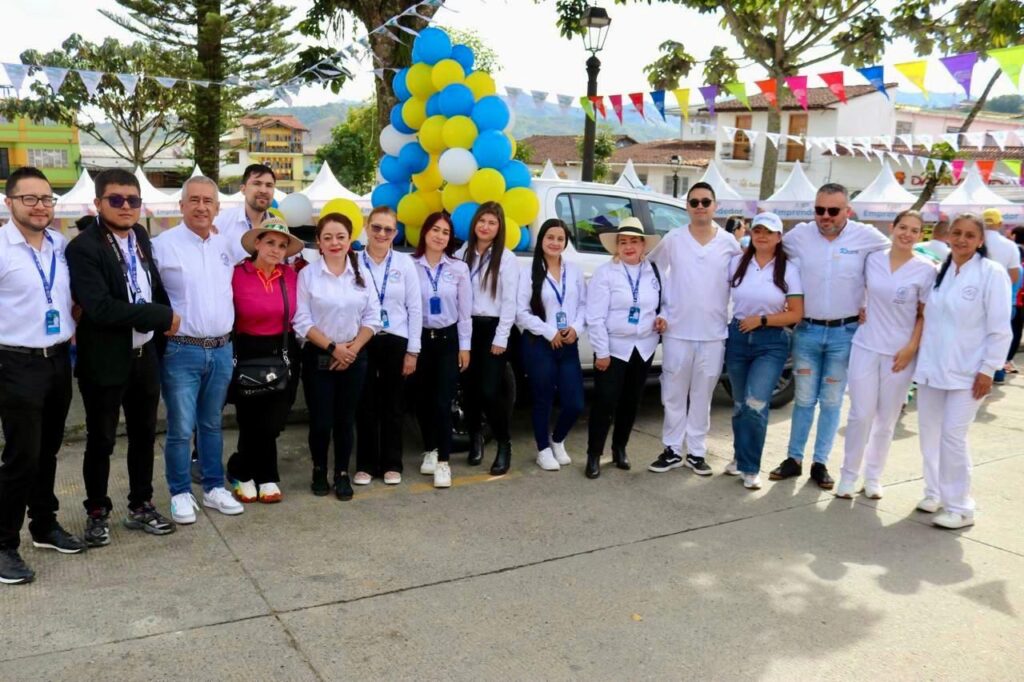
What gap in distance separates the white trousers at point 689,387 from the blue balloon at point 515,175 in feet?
5.18

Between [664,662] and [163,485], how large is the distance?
328 cm

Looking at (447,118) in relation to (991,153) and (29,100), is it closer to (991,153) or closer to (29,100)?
(29,100)

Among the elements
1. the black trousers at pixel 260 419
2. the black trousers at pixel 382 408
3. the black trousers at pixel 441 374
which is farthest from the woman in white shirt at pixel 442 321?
the black trousers at pixel 260 419

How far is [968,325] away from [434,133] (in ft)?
12.3

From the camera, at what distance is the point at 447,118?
6180 millimetres

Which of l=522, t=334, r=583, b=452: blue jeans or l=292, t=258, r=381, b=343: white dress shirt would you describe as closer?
l=292, t=258, r=381, b=343: white dress shirt

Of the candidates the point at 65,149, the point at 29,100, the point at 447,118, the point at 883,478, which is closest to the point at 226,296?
the point at 447,118

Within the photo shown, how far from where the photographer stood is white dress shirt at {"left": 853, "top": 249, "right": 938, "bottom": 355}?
491cm

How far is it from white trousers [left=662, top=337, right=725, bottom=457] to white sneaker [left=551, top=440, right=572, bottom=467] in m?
0.68

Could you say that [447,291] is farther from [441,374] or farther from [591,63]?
[591,63]

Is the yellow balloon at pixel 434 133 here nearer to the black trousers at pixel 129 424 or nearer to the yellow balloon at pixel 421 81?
the yellow balloon at pixel 421 81

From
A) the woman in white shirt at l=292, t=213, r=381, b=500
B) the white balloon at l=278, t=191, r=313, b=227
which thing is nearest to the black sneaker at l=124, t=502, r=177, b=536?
the woman in white shirt at l=292, t=213, r=381, b=500

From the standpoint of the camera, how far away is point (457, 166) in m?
5.86

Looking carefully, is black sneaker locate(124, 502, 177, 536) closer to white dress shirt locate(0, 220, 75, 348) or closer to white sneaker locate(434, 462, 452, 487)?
white dress shirt locate(0, 220, 75, 348)
